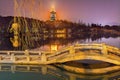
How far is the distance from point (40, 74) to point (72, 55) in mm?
1228

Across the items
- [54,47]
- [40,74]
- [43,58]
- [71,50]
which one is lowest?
[40,74]

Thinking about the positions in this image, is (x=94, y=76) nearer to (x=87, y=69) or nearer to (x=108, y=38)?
(x=87, y=69)

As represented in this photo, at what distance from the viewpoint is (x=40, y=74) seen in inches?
340

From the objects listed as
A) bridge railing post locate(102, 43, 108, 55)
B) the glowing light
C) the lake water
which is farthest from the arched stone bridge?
the glowing light

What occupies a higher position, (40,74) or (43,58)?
(43,58)

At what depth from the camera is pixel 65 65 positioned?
9680 mm

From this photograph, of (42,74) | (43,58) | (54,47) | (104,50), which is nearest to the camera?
(42,74)

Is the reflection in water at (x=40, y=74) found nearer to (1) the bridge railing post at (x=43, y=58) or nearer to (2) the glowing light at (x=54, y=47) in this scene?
(1) the bridge railing post at (x=43, y=58)

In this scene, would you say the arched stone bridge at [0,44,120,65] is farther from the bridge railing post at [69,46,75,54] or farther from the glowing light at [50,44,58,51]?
the glowing light at [50,44,58,51]

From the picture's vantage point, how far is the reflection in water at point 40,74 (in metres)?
8.30

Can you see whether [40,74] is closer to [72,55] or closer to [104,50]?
[72,55]

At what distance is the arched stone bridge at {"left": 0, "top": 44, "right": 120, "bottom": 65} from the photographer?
30.4 feet

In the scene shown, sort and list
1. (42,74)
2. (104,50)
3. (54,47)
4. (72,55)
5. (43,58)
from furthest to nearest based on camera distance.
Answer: (54,47) → (43,58) → (72,55) → (104,50) → (42,74)

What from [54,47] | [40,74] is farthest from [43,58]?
[54,47]
